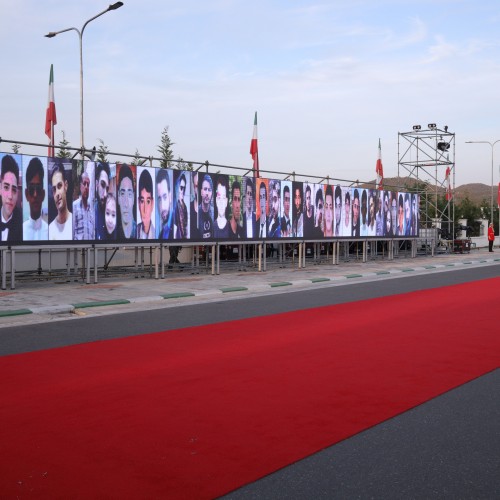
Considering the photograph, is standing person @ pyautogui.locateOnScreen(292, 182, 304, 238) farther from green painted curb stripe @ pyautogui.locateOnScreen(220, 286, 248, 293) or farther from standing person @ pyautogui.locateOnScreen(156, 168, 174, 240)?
green painted curb stripe @ pyautogui.locateOnScreen(220, 286, 248, 293)

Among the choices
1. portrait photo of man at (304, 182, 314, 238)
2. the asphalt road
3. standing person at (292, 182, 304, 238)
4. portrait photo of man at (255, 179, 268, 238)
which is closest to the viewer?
the asphalt road

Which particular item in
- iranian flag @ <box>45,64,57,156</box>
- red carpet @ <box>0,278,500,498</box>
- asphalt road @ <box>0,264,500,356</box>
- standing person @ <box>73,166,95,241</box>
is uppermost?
iranian flag @ <box>45,64,57,156</box>

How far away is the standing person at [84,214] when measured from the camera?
1777cm

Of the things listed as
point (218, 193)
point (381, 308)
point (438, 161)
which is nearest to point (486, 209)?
point (438, 161)

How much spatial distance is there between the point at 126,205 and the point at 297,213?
8.82 m

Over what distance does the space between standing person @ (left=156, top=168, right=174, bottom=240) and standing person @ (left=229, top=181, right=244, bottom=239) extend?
119 inches

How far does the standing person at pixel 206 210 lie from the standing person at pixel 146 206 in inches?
85.2

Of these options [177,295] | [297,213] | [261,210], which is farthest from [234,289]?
[297,213]

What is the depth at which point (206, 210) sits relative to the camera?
21.7 metres

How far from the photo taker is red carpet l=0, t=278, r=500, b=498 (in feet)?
14.4

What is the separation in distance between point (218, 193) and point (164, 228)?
2935mm

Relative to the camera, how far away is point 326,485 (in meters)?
4.12

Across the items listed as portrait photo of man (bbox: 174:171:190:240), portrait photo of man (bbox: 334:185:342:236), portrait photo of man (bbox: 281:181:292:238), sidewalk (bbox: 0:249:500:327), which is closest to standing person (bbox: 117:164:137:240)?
sidewalk (bbox: 0:249:500:327)

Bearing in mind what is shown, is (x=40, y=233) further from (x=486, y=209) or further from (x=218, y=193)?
(x=486, y=209)
